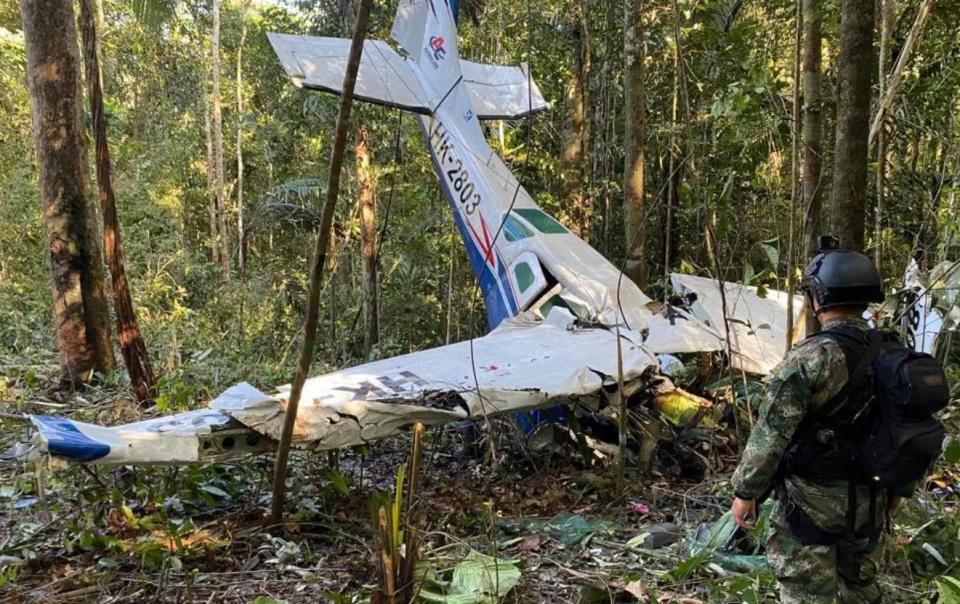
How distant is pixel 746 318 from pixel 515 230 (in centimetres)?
235

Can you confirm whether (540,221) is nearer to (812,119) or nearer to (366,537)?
(812,119)

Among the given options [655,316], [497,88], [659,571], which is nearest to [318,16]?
[497,88]

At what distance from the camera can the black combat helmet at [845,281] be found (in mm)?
2408

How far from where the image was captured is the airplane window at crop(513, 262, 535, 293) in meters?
6.34

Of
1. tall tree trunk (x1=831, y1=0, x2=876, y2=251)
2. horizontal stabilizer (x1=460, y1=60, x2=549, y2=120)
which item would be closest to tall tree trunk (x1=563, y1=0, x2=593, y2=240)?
horizontal stabilizer (x1=460, y1=60, x2=549, y2=120)

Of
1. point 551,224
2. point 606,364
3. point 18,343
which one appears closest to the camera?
point 606,364

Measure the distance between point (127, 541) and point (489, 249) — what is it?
4305mm

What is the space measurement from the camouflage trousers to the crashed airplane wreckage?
78.3 inches

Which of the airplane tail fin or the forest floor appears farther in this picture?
the airplane tail fin

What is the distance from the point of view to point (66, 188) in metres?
7.11

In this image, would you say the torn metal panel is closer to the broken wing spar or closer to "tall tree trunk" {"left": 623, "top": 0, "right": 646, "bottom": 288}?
the broken wing spar

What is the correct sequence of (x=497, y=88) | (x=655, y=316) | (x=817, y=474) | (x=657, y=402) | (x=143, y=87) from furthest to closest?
(x=143, y=87) < (x=497, y=88) < (x=655, y=316) < (x=657, y=402) < (x=817, y=474)

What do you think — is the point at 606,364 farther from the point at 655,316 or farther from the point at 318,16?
the point at 318,16

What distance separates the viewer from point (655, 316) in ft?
19.3
